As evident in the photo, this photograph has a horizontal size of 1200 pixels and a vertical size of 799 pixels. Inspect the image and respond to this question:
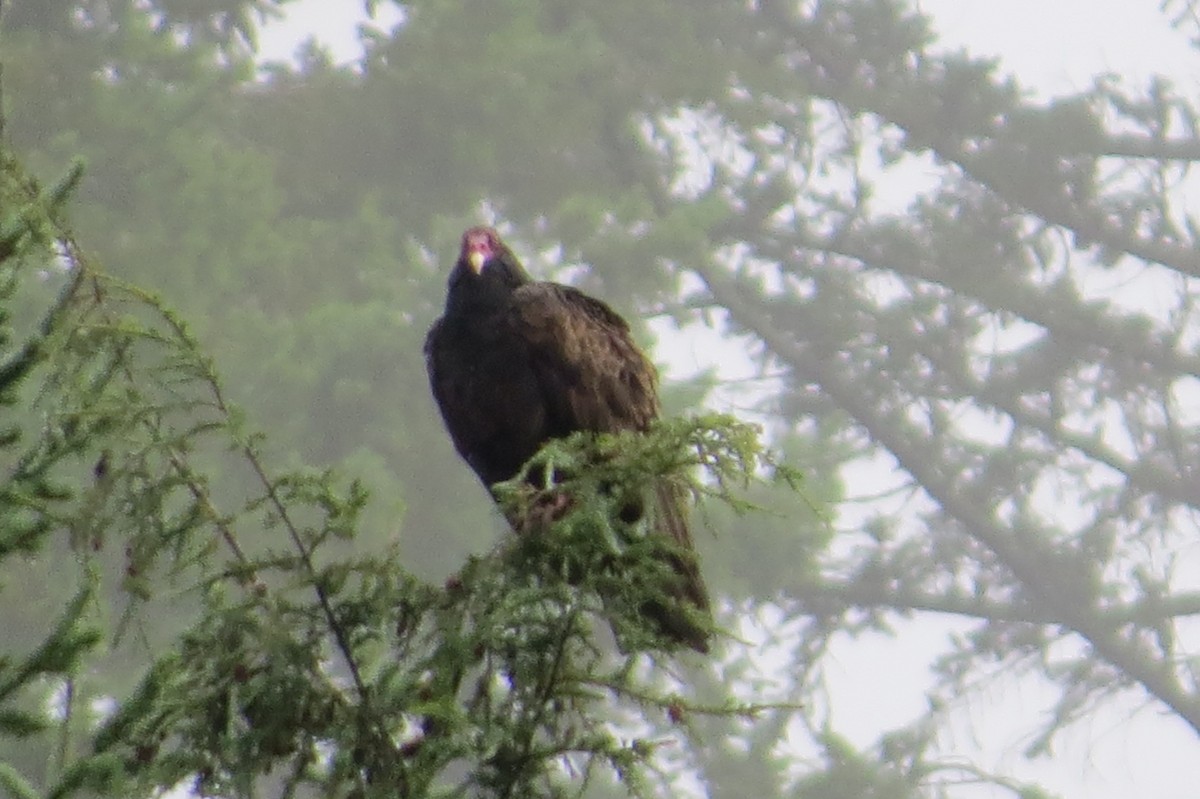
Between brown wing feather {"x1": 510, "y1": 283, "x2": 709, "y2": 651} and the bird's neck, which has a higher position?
the bird's neck

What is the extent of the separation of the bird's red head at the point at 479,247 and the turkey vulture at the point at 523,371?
0.01m

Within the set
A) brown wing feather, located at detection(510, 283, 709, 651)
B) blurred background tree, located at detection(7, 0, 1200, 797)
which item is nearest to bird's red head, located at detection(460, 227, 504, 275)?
brown wing feather, located at detection(510, 283, 709, 651)

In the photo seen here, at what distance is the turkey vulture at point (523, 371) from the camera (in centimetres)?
416

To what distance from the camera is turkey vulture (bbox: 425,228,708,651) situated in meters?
4.16

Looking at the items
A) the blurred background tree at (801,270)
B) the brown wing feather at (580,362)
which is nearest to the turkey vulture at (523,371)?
the brown wing feather at (580,362)

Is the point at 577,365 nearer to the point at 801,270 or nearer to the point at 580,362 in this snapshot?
the point at 580,362

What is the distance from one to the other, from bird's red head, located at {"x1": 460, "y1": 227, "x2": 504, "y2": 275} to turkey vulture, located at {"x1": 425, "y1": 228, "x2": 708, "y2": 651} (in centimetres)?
1

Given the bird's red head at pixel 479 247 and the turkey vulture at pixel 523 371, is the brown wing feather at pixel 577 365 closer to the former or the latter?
the turkey vulture at pixel 523 371

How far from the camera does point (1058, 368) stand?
1666cm

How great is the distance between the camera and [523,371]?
13.7ft

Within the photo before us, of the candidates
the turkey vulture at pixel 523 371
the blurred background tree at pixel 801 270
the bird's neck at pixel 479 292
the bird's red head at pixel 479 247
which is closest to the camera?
the turkey vulture at pixel 523 371

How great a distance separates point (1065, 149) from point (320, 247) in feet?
23.4

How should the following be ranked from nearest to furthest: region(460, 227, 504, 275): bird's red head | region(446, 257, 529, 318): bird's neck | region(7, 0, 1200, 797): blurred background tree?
region(446, 257, 529, 318): bird's neck → region(460, 227, 504, 275): bird's red head → region(7, 0, 1200, 797): blurred background tree

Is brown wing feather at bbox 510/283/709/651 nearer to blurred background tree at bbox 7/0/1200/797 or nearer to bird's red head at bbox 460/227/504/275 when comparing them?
A: bird's red head at bbox 460/227/504/275
